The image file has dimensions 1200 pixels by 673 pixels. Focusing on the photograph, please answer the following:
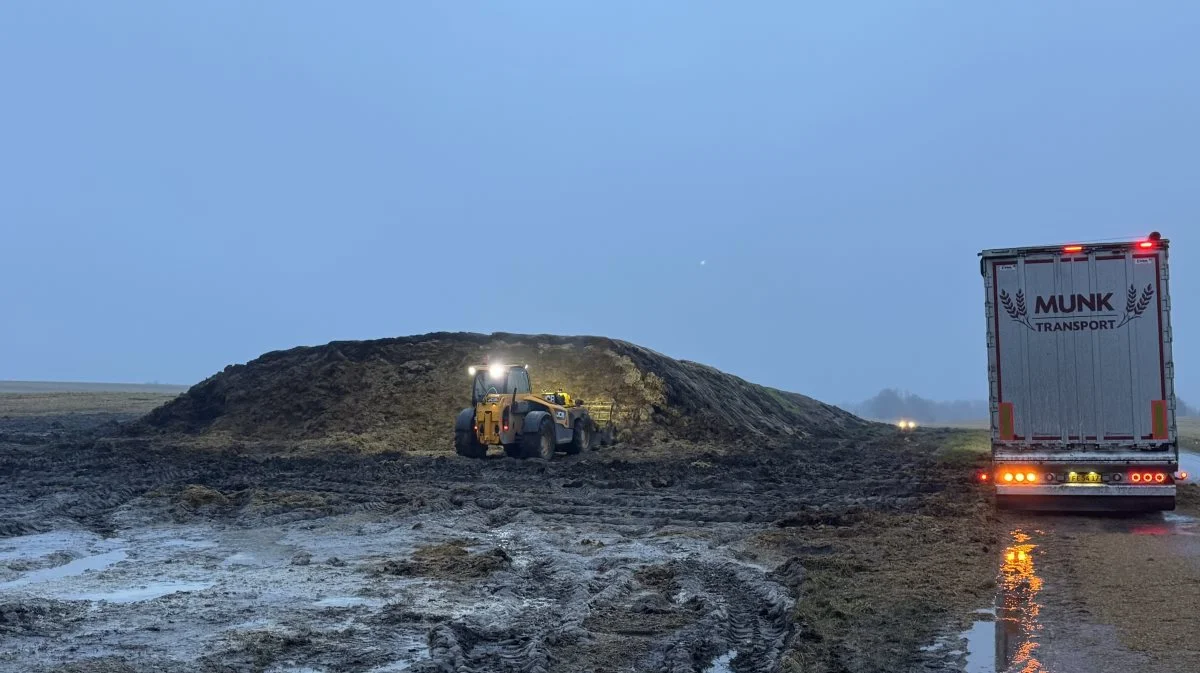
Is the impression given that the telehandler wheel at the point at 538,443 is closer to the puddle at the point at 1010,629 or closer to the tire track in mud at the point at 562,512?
the tire track in mud at the point at 562,512

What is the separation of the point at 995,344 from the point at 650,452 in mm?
16176

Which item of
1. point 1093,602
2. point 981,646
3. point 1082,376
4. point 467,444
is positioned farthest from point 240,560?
point 467,444

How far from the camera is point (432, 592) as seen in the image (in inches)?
381

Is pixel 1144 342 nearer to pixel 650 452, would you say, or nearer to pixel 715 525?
pixel 715 525

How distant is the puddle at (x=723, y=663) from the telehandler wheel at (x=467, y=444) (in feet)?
61.9

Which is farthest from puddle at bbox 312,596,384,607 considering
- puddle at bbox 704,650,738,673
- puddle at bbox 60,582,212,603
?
puddle at bbox 704,650,738,673

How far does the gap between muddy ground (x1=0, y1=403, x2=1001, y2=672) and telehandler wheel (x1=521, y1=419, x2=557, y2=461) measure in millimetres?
3198

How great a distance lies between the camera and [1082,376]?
14.1 m

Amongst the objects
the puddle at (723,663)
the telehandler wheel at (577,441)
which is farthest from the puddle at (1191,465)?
the puddle at (723,663)

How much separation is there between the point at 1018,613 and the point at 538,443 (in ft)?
57.7

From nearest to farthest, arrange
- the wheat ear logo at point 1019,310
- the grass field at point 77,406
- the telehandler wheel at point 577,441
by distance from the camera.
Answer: the wheat ear logo at point 1019,310, the telehandler wheel at point 577,441, the grass field at point 77,406

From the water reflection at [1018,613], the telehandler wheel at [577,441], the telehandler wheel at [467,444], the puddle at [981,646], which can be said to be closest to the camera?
the puddle at [981,646]

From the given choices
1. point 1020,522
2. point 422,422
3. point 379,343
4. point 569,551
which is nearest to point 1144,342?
point 1020,522

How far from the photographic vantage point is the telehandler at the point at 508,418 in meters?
25.1
